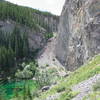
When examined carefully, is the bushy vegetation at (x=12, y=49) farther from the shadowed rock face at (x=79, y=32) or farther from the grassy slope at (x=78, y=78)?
the grassy slope at (x=78, y=78)

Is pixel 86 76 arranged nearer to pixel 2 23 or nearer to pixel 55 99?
pixel 55 99

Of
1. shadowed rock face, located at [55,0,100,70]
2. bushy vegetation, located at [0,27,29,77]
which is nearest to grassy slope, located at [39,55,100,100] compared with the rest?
shadowed rock face, located at [55,0,100,70]

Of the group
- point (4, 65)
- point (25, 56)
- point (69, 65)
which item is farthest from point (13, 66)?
point (69, 65)

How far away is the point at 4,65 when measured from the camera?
95.7 meters

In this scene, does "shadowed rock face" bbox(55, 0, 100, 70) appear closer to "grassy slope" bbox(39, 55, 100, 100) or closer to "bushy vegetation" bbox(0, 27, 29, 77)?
"bushy vegetation" bbox(0, 27, 29, 77)

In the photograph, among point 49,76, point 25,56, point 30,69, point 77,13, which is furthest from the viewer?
point 25,56

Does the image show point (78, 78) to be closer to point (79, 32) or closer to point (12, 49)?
point (79, 32)

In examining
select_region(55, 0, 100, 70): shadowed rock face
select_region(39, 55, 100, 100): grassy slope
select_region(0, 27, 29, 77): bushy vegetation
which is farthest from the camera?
select_region(0, 27, 29, 77): bushy vegetation

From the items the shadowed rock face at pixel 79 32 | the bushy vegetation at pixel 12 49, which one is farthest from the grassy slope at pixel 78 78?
the bushy vegetation at pixel 12 49

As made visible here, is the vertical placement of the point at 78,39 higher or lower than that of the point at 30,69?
higher

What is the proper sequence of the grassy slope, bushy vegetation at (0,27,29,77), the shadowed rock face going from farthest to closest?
bushy vegetation at (0,27,29,77) → the shadowed rock face → the grassy slope

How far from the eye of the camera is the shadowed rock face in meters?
62.5

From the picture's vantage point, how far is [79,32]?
75.0 m

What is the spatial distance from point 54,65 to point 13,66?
17040mm
